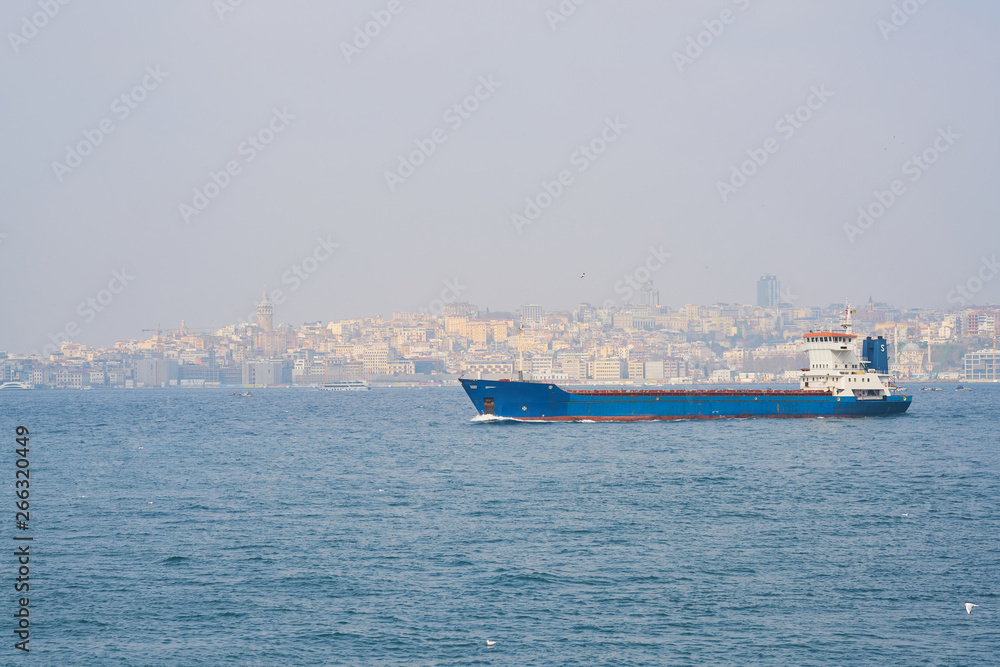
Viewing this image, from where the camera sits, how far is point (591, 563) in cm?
2577

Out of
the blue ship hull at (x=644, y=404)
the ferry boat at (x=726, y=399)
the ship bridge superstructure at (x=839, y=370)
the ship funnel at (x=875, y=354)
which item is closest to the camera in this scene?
the blue ship hull at (x=644, y=404)

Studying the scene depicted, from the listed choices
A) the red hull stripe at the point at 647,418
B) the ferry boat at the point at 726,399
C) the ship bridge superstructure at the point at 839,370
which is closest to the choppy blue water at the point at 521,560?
the red hull stripe at the point at 647,418

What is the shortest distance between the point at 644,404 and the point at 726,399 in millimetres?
6537

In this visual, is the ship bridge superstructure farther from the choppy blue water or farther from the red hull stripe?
the choppy blue water

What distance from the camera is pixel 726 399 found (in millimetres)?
73688

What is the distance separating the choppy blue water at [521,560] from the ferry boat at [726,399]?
58.7 ft

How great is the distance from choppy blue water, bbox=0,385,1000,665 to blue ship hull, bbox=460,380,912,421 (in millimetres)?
17585

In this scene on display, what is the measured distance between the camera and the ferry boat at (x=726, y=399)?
70.1m

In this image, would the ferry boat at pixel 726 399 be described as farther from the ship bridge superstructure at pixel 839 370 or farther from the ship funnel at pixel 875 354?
the ship funnel at pixel 875 354

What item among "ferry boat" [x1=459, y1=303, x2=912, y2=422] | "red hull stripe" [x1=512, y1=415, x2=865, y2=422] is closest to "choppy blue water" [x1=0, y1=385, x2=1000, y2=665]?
"red hull stripe" [x1=512, y1=415, x2=865, y2=422]

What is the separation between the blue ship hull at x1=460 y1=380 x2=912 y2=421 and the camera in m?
69.8

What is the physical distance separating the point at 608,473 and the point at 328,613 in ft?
76.2

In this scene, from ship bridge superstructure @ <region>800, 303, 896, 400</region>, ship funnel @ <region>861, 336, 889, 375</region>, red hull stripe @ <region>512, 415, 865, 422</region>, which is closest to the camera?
red hull stripe @ <region>512, 415, 865, 422</region>

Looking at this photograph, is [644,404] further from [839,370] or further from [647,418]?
[839,370]
